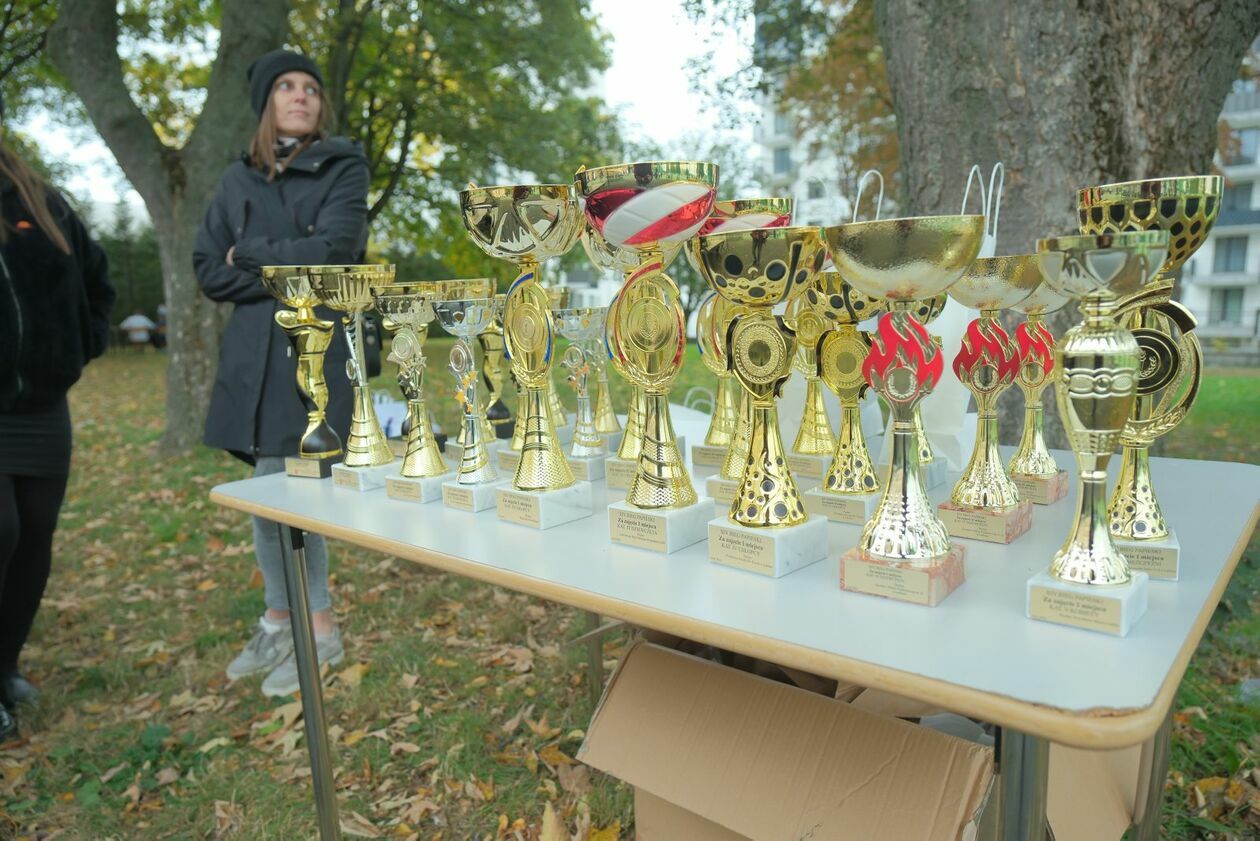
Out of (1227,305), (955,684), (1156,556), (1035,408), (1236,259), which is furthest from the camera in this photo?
(1227,305)

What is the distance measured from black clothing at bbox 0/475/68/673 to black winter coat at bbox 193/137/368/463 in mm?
507

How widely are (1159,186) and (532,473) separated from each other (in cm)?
103

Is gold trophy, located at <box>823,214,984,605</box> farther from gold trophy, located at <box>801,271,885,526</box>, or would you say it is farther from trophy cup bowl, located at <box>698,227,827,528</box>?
gold trophy, located at <box>801,271,885,526</box>

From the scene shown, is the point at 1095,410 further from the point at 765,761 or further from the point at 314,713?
the point at 314,713

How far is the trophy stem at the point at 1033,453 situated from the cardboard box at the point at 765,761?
1.72ft

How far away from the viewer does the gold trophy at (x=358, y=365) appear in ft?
6.05

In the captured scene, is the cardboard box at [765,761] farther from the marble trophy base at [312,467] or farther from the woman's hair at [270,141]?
the woman's hair at [270,141]

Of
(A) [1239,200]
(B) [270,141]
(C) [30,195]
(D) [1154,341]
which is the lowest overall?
(D) [1154,341]

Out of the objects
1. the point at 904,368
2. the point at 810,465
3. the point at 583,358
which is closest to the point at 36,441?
the point at 583,358

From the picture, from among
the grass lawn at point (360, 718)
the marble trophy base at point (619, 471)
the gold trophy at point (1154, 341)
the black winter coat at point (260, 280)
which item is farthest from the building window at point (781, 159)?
the gold trophy at point (1154, 341)

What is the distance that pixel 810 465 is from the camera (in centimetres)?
168

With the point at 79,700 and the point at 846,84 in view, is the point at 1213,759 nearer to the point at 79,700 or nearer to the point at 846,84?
the point at 79,700

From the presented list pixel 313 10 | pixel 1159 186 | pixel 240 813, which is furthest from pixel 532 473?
pixel 313 10

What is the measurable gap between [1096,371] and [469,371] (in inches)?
45.4
